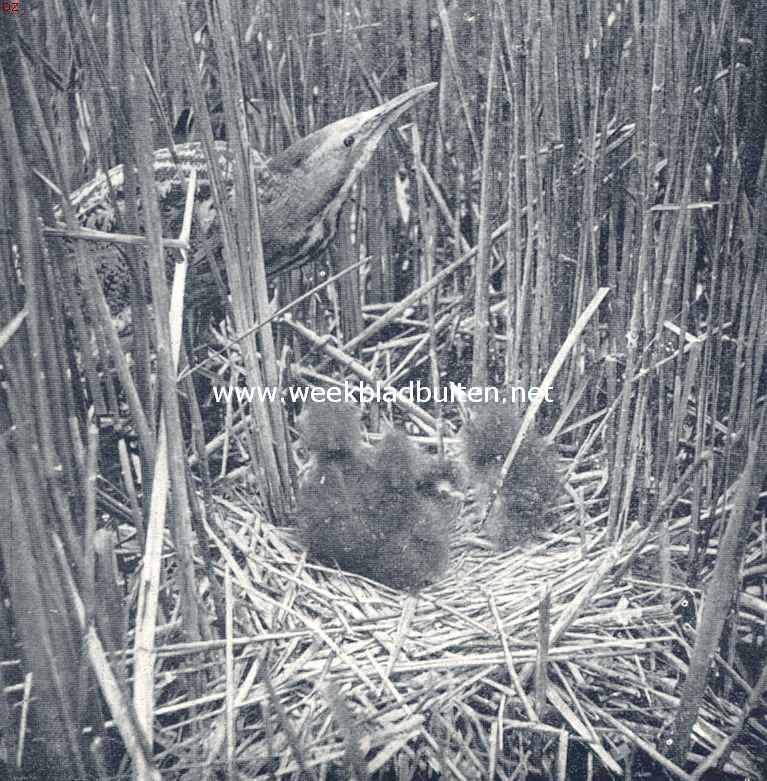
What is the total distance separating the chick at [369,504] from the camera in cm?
85

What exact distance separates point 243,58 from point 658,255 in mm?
522

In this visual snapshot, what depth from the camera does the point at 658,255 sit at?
2.42ft

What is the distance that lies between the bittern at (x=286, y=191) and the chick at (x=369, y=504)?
234mm

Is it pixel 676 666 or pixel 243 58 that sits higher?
pixel 243 58

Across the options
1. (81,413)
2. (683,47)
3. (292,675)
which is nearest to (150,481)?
(81,413)

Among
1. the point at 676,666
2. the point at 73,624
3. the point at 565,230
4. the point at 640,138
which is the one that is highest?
the point at 640,138

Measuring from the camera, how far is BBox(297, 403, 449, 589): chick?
85 centimetres

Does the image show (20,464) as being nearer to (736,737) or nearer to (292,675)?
(292,675)

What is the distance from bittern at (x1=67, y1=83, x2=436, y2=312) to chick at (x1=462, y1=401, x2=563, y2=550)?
1.06ft

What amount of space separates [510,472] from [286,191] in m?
0.47

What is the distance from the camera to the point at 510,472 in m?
0.94

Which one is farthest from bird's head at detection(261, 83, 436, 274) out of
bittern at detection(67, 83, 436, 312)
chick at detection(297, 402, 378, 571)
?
chick at detection(297, 402, 378, 571)

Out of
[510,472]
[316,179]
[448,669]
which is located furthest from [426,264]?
[448,669]

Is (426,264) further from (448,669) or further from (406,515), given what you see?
(448,669)
